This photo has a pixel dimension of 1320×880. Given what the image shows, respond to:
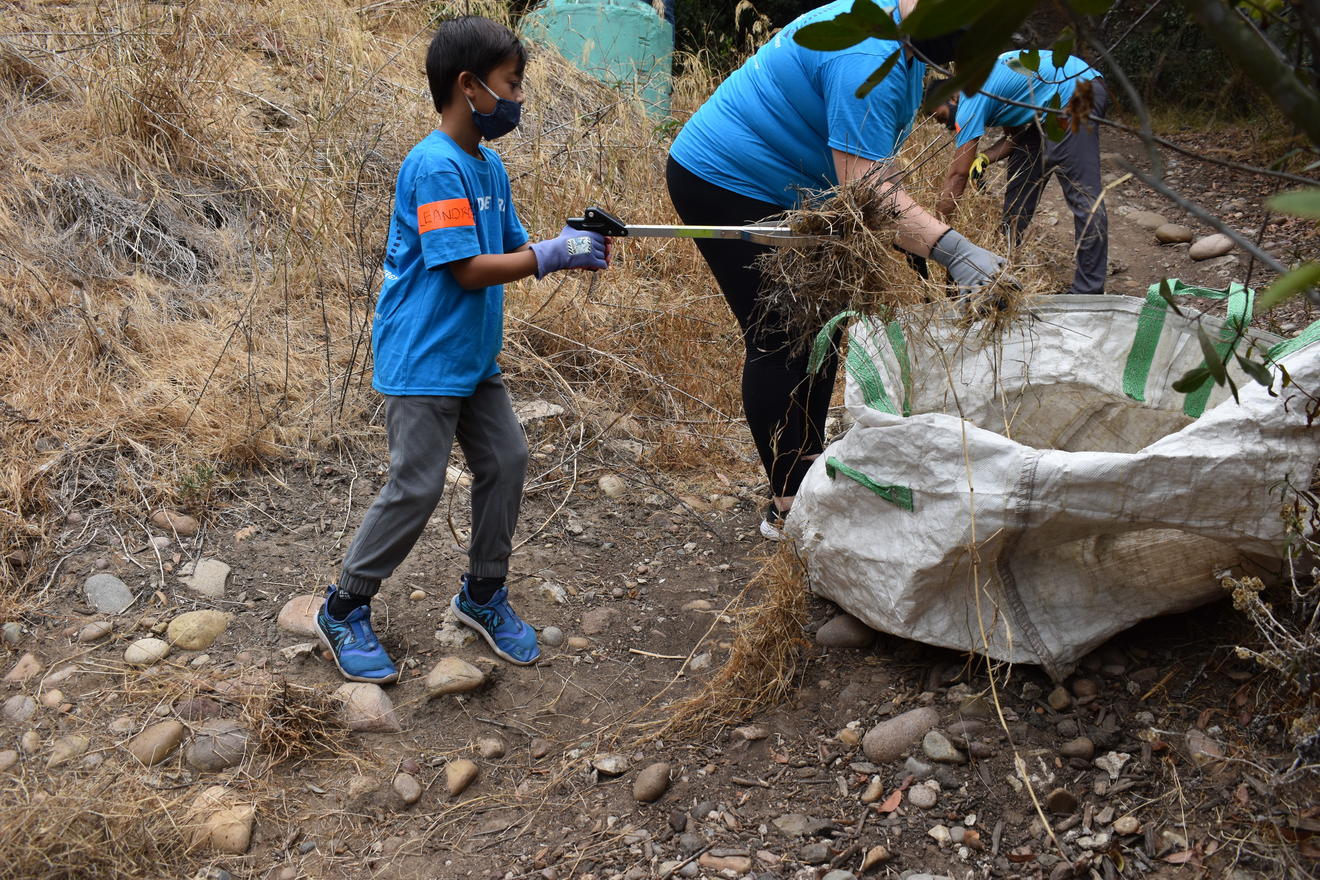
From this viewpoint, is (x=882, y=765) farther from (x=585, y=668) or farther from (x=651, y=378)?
(x=651, y=378)

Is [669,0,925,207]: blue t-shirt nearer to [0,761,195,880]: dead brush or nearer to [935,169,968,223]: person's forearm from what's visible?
[935,169,968,223]: person's forearm

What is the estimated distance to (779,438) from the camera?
2.48 m

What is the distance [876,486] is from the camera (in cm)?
185

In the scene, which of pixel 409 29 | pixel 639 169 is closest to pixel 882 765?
pixel 639 169

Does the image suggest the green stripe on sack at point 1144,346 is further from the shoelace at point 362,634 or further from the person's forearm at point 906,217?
the shoelace at point 362,634

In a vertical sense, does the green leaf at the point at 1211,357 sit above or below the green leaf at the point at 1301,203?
below

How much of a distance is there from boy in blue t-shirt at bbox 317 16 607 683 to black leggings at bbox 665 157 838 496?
0.39m

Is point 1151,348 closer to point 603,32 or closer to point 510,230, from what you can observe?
point 510,230

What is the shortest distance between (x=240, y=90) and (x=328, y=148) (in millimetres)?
796

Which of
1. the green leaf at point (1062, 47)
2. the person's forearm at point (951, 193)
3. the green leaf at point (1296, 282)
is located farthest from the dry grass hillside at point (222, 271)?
the green leaf at point (1296, 282)

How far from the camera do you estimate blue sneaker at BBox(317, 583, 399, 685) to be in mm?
2168

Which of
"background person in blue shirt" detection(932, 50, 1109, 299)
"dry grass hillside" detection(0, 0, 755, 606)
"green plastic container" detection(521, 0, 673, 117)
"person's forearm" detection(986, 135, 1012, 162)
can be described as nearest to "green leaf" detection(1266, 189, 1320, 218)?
"background person in blue shirt" detection(932, 50, 1109, 299)

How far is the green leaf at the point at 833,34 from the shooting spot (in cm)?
74

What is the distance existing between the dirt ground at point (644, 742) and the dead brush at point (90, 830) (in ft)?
0.18
